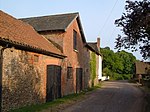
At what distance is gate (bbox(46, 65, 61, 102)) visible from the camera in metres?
20.0

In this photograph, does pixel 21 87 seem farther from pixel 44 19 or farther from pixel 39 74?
pixel 44 19

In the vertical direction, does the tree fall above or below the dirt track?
above

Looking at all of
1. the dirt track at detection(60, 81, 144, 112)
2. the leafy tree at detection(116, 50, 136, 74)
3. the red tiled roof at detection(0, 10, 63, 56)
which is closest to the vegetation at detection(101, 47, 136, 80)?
the leafy tree at detection(116, 50, 136, 74)

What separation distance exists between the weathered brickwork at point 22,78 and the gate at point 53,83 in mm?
793

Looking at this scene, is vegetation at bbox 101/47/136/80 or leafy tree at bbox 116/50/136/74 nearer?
vegetation at bbox 101/47/136/80

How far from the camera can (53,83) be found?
21344 mm

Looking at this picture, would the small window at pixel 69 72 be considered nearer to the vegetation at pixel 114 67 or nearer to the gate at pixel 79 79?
the gate at pixel 79 79

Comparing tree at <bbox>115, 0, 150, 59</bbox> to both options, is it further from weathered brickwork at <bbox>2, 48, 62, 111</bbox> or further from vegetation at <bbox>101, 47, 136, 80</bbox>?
vegetation at <bbox>101, 47, 136, 80</bbox>

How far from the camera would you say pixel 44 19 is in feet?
93.4

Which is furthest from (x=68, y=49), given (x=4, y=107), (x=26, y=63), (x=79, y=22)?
(x=4, y=107)

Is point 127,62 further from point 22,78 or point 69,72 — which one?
point 22,78

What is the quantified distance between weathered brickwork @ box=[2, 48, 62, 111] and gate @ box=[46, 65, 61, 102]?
0.79 m

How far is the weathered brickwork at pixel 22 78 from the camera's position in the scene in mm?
13885

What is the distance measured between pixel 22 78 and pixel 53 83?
5.99 m
